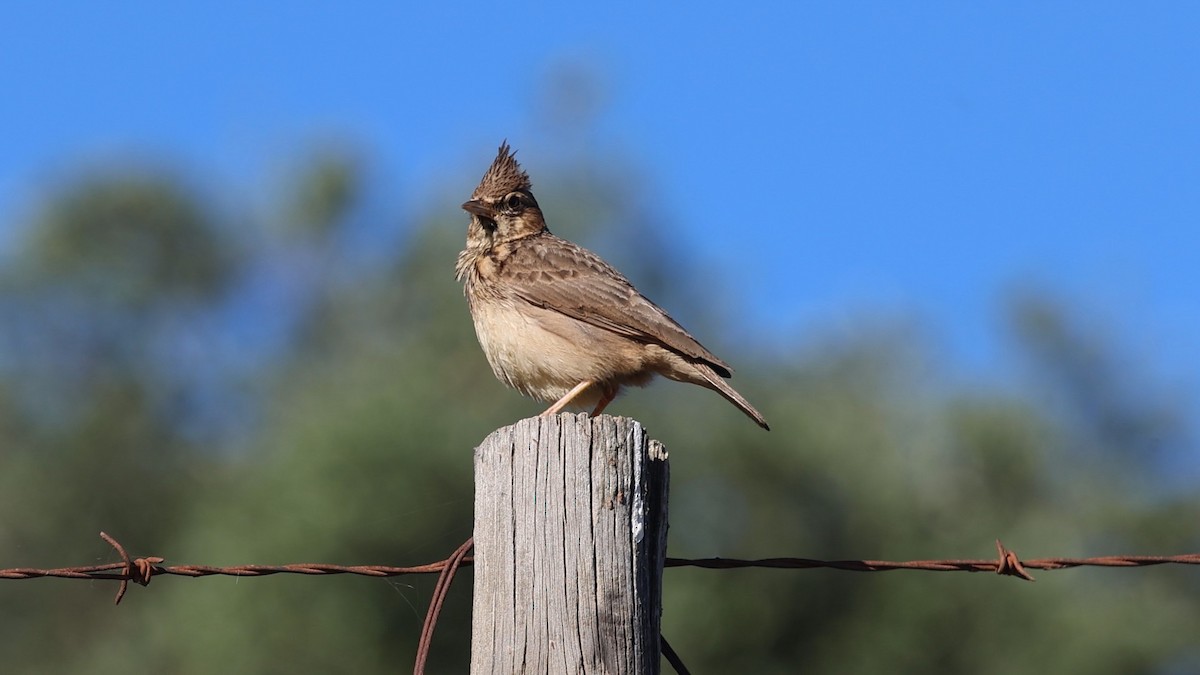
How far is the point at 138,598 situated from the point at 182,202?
376 inches

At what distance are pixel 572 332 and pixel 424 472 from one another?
49.1 ft

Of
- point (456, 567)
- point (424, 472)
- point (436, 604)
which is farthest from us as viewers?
point (424, 472)

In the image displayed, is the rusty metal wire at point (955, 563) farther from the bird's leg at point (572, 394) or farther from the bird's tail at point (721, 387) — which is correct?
the bird's leg at point (572, 394)

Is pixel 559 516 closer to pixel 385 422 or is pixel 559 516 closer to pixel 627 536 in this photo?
pixel 627 536

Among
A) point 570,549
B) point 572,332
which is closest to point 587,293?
point 572,332

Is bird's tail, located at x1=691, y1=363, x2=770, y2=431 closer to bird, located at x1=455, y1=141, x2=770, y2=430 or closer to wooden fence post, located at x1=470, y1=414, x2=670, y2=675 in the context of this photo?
bird, located at x1=455, y1=141, x2=770, y2=430

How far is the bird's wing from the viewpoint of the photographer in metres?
8.90

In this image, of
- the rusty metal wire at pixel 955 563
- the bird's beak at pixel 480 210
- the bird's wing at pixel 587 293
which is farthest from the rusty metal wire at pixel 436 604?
the bird's beak at pixel 480 210

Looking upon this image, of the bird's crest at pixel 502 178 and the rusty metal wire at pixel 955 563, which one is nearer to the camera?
the rusty metal wire at pixel 955 563

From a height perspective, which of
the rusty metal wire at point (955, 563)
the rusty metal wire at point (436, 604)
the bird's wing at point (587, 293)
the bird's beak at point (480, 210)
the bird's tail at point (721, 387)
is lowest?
the rusty metal wire at point (436, 604)

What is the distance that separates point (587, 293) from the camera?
30.6ft

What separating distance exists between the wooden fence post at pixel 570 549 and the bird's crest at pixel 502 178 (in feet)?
16.7

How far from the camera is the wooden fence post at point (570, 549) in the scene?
518 centimetres

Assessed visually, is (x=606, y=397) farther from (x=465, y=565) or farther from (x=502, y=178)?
(x=465, y=565)
